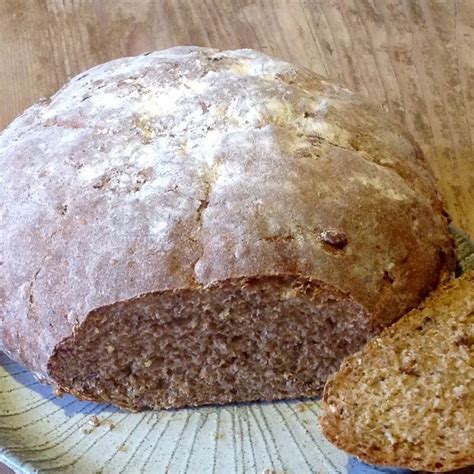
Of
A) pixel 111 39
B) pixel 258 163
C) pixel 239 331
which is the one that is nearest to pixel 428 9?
pixel 111 39

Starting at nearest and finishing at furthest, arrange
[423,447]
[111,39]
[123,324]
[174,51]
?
[423,447] < [123,324] < [174,51] < [111,39]

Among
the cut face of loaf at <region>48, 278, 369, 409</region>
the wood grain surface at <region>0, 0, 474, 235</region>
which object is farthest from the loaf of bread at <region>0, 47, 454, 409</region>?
the wood grain surface at <region>0, 0, 474, 235</region>

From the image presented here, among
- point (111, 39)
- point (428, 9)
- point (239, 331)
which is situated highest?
point (111, 39)

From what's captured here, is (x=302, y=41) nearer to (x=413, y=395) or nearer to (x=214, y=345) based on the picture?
(x=214, y=345)

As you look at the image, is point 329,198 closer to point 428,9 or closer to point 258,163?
point 258,163

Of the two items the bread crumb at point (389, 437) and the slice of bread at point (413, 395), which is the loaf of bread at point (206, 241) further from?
the bread crumb at point (389, 437)

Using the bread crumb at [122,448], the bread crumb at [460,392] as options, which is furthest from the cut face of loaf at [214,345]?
the bread crumb at [460,392]

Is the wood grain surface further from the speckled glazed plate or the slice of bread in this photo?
the speckled glazed plate
